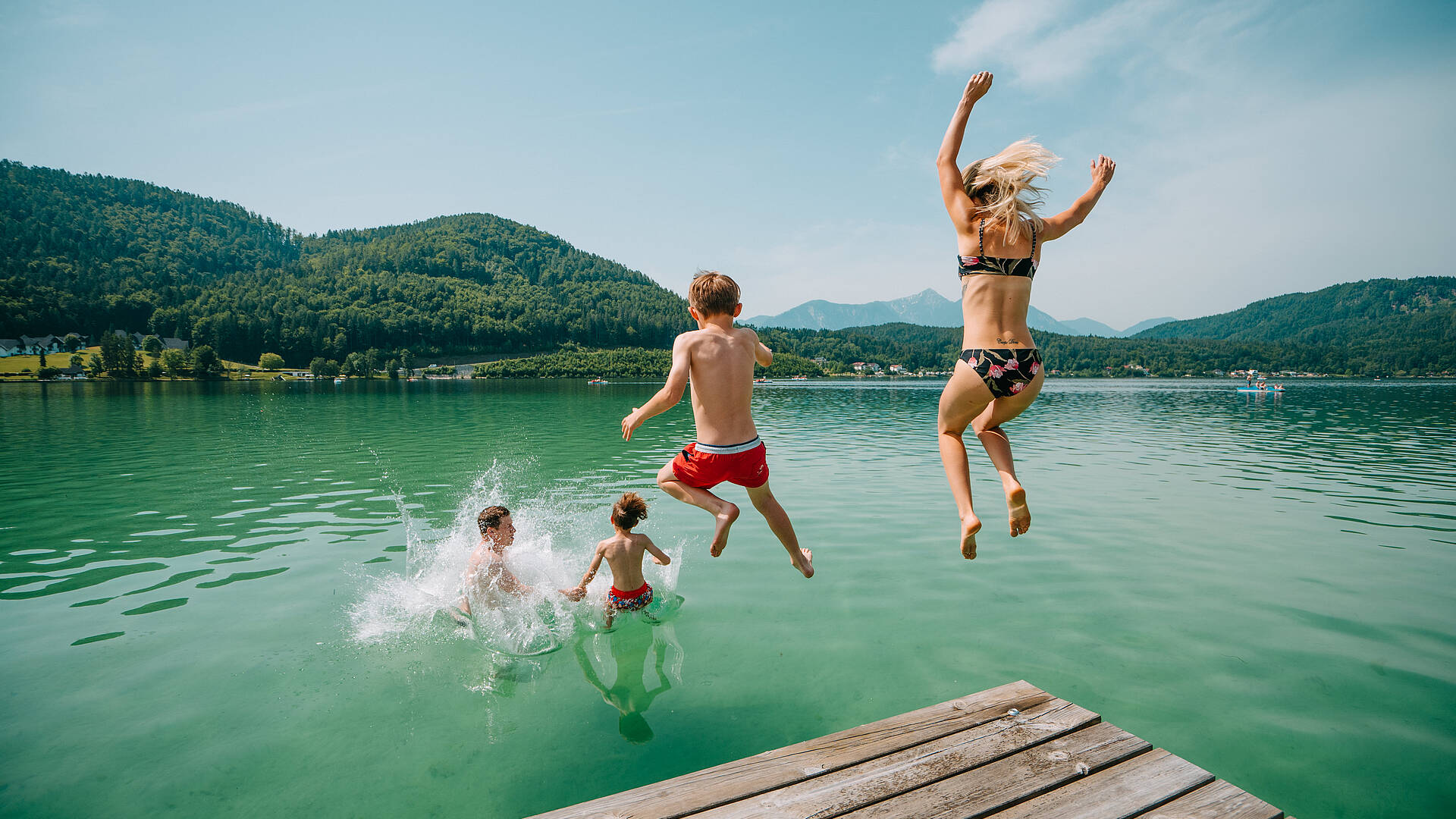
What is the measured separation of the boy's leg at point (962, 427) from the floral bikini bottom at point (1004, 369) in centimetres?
5

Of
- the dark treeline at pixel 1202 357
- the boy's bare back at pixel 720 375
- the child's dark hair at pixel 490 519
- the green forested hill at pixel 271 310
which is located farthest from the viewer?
the dark treeline at pixel 1202 357

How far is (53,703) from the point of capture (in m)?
6.92

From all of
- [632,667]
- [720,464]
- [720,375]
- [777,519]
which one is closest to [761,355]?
[720,375]

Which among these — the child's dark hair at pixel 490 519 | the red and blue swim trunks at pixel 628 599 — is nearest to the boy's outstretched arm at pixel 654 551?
the red and blue swim trunks at pixel 628 599

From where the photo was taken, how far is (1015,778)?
13.0 ft

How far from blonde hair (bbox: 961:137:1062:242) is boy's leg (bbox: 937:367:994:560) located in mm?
943

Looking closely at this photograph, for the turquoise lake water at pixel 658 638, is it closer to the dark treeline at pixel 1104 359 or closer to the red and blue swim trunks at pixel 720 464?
the red and blue swim trunks at pixel 720 464

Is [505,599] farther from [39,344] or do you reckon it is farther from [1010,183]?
[39,344]

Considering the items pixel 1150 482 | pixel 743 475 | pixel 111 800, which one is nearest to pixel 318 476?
pixel 111 800

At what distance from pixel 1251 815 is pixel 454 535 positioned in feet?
39.2

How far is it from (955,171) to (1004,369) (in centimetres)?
135

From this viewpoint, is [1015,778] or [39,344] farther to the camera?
[39,344]

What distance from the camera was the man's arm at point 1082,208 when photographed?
4.49m

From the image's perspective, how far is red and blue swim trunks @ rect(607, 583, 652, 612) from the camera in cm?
914
